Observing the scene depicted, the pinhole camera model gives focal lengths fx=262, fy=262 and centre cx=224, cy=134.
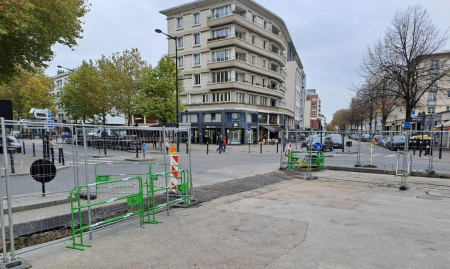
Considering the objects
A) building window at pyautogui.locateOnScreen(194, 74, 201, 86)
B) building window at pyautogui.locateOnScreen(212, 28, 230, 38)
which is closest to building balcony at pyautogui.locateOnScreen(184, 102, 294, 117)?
building window at pyautogui.locateOnScreen(194, 74, 201, 86)

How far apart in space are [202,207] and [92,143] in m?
2.99

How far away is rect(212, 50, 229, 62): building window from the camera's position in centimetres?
3994

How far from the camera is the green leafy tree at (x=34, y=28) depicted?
9.55 m

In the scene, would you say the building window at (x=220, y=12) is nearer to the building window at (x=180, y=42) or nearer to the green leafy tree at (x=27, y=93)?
the building window at (x=180, y=42)

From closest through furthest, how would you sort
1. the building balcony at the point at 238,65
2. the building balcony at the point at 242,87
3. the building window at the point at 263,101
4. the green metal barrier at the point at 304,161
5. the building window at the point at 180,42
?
1. the green metal barrier at the point at 304,161
2. the building balcony at the point at 238,65
3. the building balcony at the point at 242,87
4. the building window at the point at 180,42
5. the building window at the point at 263,101

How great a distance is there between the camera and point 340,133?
12797 mm

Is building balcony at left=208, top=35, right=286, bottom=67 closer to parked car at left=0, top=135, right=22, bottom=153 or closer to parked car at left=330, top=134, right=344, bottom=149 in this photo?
parked car at left=330, top=134, right=344, bottom=149

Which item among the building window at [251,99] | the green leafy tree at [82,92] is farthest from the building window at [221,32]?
the green leafy tree at [82,92]

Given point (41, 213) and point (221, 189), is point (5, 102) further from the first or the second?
point (221, 189)

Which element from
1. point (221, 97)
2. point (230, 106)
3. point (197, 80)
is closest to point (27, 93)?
point (197, 80)

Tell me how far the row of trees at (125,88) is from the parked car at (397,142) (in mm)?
20532

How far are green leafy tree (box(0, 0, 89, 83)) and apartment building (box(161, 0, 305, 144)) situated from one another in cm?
2336

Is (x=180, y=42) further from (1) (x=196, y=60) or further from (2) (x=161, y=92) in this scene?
(2) (x=161, y=92)

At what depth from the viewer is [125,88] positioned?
106 feet
